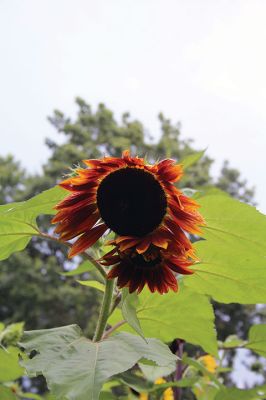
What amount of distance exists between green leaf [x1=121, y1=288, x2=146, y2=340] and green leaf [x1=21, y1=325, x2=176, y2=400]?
0.02 m

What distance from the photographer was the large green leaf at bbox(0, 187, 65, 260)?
0.46 metres

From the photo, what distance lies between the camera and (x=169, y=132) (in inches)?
513

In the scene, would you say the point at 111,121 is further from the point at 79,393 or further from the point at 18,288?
the point at 79,393

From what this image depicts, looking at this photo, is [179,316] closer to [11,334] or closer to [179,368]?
[179,368]

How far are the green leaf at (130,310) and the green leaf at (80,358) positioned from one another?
2 centimetres

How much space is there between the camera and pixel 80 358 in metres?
0.40

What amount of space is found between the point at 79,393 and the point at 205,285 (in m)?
0.20

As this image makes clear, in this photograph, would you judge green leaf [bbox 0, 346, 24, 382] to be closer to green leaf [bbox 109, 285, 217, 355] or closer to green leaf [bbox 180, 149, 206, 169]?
green leaf [bbox 109, 285, 217, 355]

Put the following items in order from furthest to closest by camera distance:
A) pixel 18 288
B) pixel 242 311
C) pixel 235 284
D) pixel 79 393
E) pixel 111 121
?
pixel 111 121
pixel 242 311
pixel 18 288
pixel 235 284
pixel 79 393

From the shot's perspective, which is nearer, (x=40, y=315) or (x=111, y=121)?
(x=40, y=315)

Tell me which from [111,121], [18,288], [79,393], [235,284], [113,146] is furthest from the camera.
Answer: [111,121]

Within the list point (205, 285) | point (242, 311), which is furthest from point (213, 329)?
point (242, 311)

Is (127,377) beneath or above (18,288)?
above

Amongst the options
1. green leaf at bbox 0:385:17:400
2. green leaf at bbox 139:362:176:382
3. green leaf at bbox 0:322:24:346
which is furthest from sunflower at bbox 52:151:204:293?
green leaf at bbox 0:322:24:346
